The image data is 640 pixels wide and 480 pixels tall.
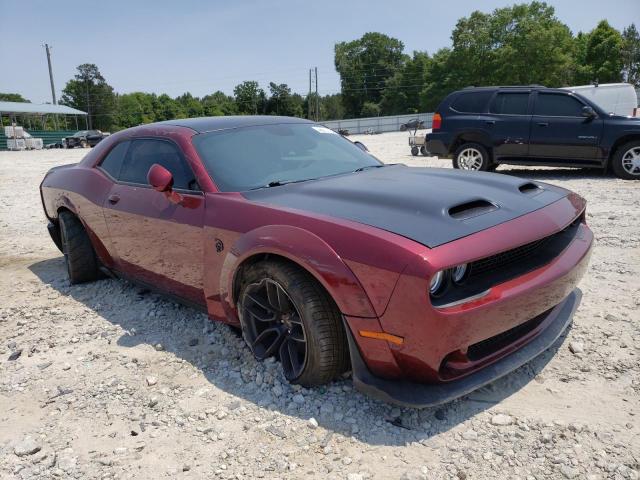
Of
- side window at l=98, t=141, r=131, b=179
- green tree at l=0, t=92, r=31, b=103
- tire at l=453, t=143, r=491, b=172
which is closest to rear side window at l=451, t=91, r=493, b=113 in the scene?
tire at l=453, t=143, r=491, b=172

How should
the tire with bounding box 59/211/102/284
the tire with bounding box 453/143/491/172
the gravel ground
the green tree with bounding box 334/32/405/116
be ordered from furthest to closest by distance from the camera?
1. the green tree with bounding box 334/32/405/116
2. the tire with bounding box 453/143/491/172
3. the tire with bounding box 59/211/102/284
4. the gravel ground

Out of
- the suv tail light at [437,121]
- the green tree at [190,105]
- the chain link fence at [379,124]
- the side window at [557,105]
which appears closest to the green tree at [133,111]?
the green tree at [190,105]

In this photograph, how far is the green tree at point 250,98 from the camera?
87.8m

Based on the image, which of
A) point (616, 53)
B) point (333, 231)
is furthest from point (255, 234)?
point (616, 53)

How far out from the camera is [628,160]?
8.74m

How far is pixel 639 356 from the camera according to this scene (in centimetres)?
284

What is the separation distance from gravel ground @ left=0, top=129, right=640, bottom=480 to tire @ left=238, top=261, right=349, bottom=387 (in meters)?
0.18

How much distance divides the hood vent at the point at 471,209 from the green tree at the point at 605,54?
2262 inches

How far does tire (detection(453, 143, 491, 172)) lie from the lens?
9750mm

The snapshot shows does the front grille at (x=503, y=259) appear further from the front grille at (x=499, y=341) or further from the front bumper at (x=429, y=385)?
the front bumper at (x=429, y=385)

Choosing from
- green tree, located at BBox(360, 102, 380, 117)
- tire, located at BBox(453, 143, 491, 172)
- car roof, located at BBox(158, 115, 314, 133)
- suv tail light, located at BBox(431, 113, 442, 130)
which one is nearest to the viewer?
car roof, located at BBox(158, 115, 314, 133)

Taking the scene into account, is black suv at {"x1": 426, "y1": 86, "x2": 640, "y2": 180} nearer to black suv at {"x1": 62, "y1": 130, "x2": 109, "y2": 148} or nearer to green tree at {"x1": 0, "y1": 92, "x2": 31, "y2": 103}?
black suv at {"x1": 62, "y1": 130, "x2": 109, "y2": 148}

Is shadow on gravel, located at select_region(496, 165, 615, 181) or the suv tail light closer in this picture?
shadow on gravel, located at select_region(496, 165, 615, 181)

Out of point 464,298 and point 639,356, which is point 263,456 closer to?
point 464,298
